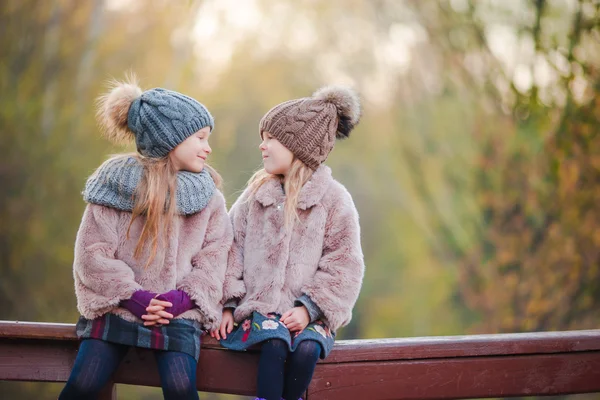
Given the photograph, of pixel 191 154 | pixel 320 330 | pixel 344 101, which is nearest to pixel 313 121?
pixel 344 101

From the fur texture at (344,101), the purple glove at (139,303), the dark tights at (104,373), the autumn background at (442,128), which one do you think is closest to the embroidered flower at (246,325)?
the dark tights at (104,373)

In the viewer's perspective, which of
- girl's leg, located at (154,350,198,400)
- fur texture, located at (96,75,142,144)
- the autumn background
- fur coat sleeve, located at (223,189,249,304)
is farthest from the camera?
the autumn background

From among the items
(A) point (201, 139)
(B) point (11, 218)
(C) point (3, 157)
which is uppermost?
(A) point (201, 139)

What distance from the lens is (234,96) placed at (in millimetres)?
12594

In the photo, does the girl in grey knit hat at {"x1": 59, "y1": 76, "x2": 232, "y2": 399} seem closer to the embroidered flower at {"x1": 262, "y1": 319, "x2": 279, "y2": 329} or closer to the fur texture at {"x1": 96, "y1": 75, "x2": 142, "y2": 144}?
the fur texture at {"x1": 96, "y1": 75, "x2": 142, "y2": 144}

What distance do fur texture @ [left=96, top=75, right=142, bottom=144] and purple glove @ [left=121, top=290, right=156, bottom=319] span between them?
67 centimetres

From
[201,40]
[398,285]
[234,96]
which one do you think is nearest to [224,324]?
[201,40]

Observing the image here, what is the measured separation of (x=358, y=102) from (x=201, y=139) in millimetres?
645

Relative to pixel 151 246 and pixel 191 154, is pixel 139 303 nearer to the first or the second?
pixel 151 246

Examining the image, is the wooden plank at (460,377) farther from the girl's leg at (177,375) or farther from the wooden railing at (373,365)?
the girl's leg at (177,375)

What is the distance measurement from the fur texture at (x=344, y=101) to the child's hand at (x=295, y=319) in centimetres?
77

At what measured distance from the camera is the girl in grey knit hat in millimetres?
2189

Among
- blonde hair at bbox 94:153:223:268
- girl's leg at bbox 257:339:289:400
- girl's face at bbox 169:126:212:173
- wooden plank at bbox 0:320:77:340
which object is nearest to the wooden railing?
wooden plank at bbox 0:320:77:340

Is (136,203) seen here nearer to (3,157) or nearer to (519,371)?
(519,371)
